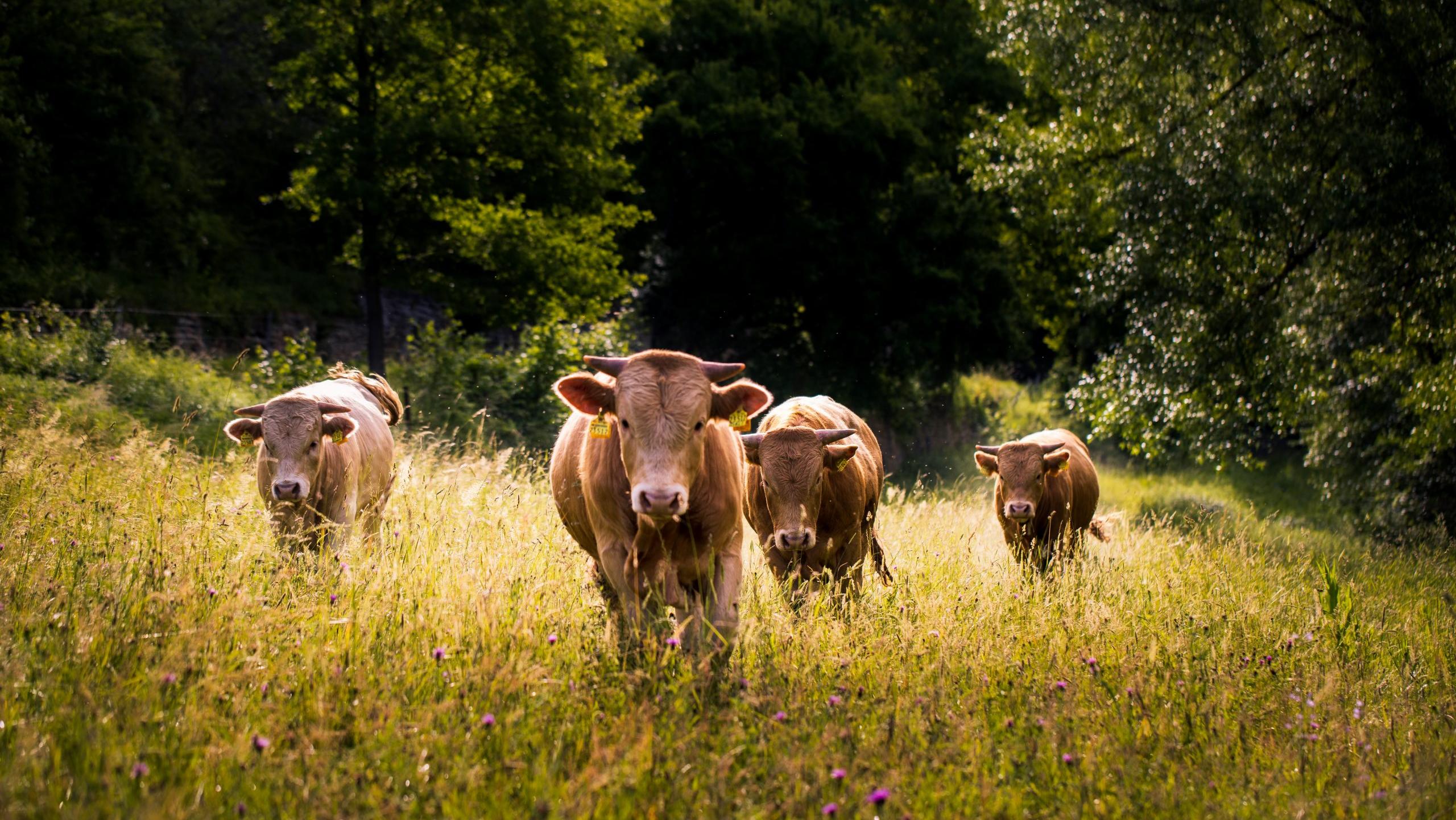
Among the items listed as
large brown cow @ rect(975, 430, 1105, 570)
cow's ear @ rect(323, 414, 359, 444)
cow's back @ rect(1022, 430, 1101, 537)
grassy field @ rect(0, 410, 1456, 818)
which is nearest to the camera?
grassy field @ rect(0, 410, 1456, 818)

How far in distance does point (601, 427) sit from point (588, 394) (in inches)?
8.2

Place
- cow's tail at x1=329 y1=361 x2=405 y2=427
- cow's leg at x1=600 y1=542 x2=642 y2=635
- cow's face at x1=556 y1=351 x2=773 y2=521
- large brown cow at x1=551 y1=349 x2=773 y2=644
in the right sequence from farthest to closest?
cow's tail at x1=329 y1=361 x2=405 y2=427, cow's leg at x1=600 y1=542 x2=642 y2=635, large brown cow at x1=551 y1=349 x2=773 y2=644, cow's face at x1=556 y1=351 x2=773 y2=521

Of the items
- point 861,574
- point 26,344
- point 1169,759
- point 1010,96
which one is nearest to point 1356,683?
point 1169,759

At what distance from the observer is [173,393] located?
45.7ft

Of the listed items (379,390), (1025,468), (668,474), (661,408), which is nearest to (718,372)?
(661,408)

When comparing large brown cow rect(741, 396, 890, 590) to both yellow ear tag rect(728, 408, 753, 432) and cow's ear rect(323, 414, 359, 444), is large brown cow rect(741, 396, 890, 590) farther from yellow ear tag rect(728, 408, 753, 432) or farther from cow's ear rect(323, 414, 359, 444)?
cow's ear rect(323, 414, 359, 444)

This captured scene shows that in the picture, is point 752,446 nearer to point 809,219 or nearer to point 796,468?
point 796,468

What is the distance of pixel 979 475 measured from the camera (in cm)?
2197

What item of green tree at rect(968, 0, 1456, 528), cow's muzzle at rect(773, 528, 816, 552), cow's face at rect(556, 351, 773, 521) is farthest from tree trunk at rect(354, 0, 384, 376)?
cow's face at rect(556, 351, 773, 521)

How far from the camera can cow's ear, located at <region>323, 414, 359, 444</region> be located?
7.35 metres

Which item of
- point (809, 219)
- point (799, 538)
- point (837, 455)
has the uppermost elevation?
point (837, 455)

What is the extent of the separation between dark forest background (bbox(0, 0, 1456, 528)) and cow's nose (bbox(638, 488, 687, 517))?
9752 millimetres

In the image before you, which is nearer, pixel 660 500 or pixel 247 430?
pixel 660 500

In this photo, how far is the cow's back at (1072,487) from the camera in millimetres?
9414
